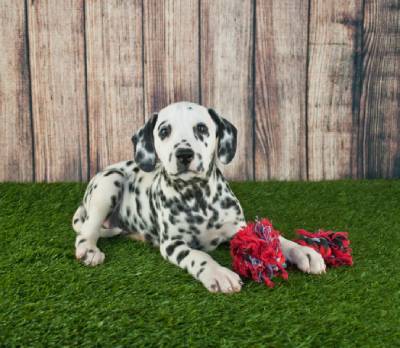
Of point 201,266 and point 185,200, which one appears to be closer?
point 201,266

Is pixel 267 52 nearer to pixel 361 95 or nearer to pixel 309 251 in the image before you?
pixel 361 95

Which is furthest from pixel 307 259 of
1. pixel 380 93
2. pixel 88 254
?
pixel 380 93

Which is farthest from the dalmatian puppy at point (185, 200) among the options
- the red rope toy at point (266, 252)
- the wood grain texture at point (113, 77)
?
the wood grain texture at point (113, 77)

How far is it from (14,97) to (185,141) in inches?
93.2

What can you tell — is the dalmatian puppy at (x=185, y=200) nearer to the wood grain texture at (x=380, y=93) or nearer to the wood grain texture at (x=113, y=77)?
the wood grain texture at (x=113, y=77)

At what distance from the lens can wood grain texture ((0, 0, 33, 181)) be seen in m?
4.39

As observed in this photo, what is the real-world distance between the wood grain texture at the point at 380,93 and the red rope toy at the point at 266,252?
2097 millimetres

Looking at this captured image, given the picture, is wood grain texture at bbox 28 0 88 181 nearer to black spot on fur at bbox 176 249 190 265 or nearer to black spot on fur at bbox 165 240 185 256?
black spot on fur at bbox 165 240 185 256

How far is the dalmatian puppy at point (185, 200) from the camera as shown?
265 centimetres

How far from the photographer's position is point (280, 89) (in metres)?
4.55

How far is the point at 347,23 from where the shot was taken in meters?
4.50

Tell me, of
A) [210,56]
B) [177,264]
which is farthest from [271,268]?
[210,56]

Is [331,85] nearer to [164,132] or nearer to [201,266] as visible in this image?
[164,132]

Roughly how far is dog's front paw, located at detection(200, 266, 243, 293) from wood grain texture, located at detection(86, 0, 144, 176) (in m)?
2.30
